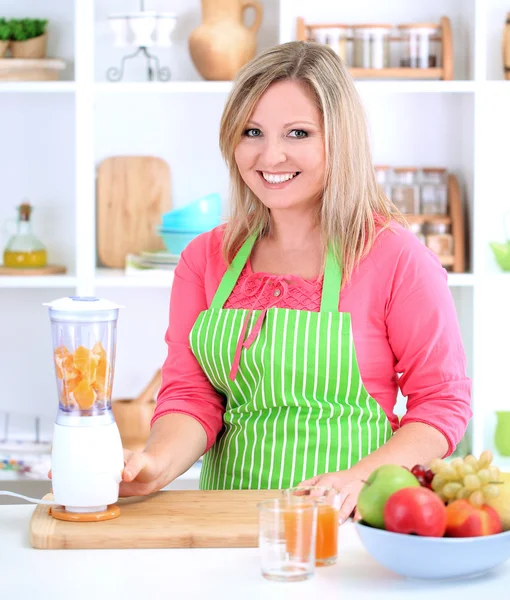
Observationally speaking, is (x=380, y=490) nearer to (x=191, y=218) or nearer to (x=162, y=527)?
(x=162, y=527)

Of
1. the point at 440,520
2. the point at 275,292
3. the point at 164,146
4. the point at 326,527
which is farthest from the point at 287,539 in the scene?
the point at 164,146

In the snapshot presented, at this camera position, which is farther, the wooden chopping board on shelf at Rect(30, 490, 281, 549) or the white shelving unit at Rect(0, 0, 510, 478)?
the white shelving unit at Rect(0, 0, 510, 478)

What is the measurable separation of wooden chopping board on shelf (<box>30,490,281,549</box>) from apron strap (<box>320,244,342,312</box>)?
1.25 ft

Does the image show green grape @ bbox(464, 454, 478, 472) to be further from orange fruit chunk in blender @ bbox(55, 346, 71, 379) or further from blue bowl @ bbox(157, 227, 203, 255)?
blue bowl @ bbox(157, 227, 203, 255)

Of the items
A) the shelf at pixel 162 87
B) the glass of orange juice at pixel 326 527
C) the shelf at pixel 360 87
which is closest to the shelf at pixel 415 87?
the shelf at pixel 360 87

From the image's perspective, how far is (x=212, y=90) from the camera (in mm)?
2865

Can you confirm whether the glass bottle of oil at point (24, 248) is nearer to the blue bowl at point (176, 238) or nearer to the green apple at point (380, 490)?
the blue bowl at point (176, 238)

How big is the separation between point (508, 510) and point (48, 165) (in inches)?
91.9

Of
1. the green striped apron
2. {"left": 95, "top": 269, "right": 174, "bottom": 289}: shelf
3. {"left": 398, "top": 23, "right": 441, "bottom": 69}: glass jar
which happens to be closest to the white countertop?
the green striped apron

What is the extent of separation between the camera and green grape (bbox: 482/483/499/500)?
3.69 feet

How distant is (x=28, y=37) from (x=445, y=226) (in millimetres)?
1364

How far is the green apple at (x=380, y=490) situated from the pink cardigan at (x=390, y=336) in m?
0.49

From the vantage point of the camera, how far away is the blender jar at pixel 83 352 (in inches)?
55.1

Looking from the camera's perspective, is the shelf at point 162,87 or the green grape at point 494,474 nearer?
the green grape at point 494,474
